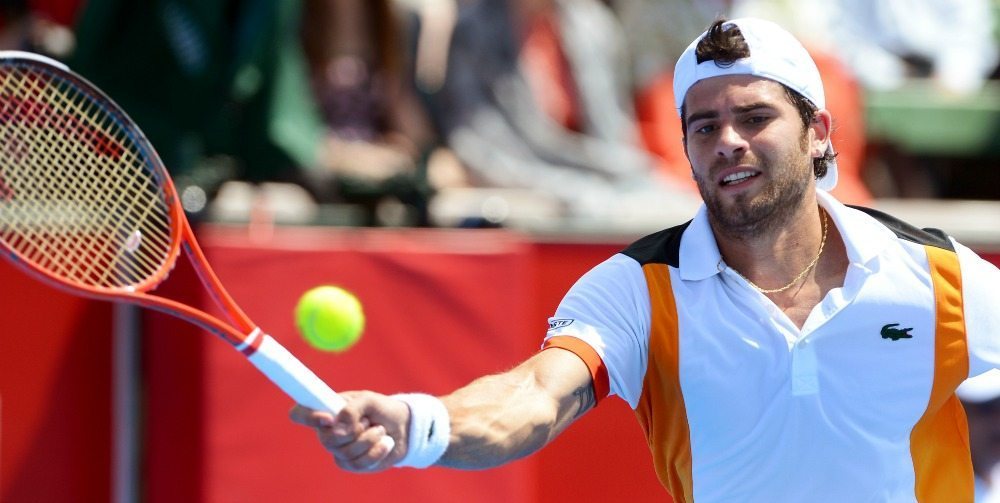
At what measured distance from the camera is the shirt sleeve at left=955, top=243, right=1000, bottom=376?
343 cm

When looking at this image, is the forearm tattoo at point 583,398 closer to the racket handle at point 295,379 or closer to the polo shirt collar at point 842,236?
the polo shirt collar at point 842,236

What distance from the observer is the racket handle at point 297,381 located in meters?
2.78

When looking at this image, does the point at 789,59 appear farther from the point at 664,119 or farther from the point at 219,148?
the point at 664,119

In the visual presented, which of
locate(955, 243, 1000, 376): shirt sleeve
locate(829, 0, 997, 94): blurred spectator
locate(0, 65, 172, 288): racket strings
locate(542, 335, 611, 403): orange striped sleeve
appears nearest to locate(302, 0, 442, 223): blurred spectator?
locate(0, 65, 172, 288): racket strings

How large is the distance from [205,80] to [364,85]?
1076 millimetres

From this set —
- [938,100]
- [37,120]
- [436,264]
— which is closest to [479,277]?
[436,264]

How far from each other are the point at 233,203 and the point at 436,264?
0.93m

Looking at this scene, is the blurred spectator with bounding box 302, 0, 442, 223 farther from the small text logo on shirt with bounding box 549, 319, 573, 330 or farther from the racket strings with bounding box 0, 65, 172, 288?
the small text logo on shirt with bounding box 549, 319, 573, 330

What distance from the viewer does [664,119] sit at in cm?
809

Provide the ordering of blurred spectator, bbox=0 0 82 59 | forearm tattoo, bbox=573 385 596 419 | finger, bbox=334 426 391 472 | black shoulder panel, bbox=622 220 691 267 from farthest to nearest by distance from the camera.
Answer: blurred spectator, bbox=0 0 82 59, black shoulder panel, bbox=622 220 691 267, forearm tattoo, bbox=573 385 596 419, finger, bbox=334 426 391 472

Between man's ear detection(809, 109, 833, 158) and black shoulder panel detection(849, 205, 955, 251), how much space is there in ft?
0.61

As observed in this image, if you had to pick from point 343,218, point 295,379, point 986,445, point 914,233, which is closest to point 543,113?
point 343,218

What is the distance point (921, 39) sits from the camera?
30.7 ft

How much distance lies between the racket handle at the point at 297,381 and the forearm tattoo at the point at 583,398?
59cm
